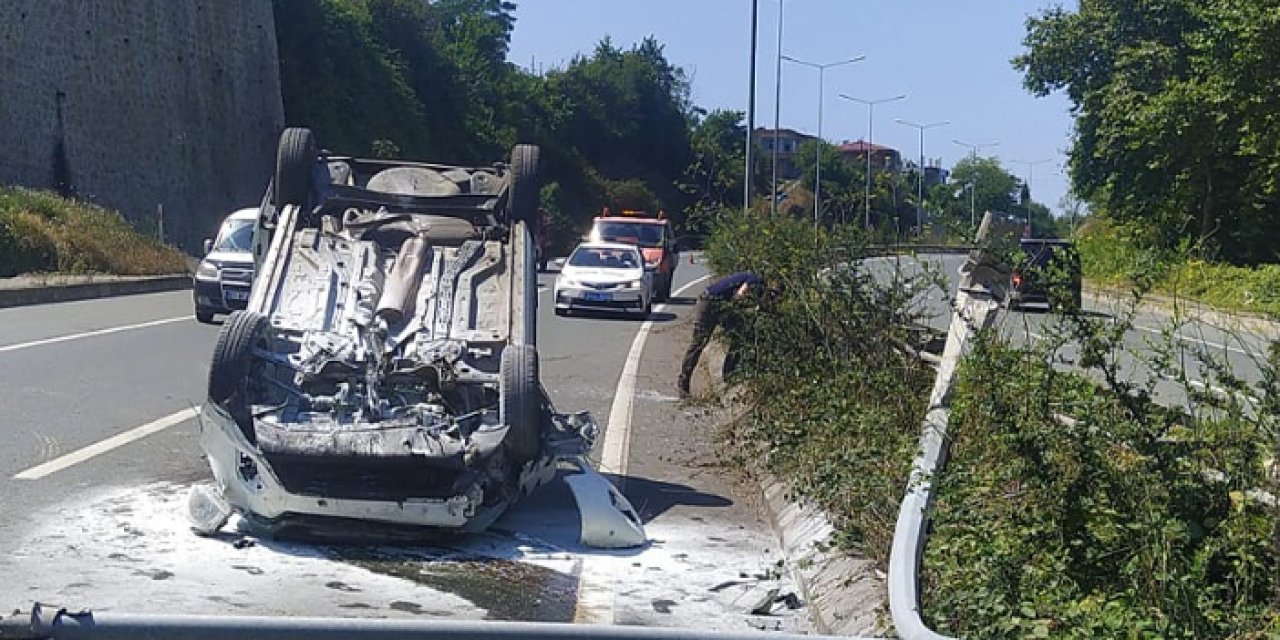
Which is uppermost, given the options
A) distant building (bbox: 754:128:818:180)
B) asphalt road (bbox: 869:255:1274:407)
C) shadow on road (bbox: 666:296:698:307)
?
distant building (bbox: 754:128:818:180)

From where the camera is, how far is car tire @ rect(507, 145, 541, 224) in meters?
10.6

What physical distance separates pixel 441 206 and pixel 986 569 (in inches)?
234

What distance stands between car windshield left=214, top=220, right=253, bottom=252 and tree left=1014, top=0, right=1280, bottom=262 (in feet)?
76.9

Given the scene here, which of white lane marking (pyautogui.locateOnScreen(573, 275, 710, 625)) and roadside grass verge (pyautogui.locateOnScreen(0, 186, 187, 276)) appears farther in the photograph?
roadside grass verge (pyautogui.locateOnScreen(0, 186, 187, 276))

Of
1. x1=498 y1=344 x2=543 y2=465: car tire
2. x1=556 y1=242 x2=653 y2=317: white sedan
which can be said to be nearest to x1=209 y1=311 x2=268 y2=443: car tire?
x1=498 y1=344 x2=543 y2=465: car tire

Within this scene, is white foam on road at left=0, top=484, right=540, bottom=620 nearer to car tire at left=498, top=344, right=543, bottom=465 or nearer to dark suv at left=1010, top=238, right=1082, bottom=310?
car tire at left=498, top=344, right=543, bottom=465

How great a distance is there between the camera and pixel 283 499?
7.67m

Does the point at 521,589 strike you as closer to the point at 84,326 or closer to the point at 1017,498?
the point at 1017,498

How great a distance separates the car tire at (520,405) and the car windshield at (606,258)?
19.1 meters

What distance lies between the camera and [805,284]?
1183 cm

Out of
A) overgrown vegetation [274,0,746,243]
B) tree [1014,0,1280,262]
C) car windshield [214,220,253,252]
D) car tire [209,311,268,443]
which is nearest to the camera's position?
car tire [209,311,268,443]

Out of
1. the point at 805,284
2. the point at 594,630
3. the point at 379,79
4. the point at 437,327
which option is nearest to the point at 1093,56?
the point at 379,79

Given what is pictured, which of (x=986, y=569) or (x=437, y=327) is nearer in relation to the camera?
(x=986, y=569)

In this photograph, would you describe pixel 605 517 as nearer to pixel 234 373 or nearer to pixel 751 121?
pixel 234 373
